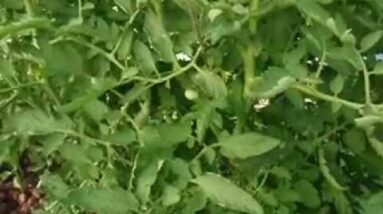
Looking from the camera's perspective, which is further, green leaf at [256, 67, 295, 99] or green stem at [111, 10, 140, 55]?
green stem at [111, 10, 140, 55]

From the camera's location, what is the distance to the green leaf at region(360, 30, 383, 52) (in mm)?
962

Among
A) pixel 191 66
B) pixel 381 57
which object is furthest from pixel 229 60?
pixel 381 57

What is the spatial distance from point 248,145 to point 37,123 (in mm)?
234

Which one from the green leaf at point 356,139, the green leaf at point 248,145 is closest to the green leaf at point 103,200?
the green leaf at point 248,145

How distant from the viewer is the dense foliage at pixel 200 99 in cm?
97

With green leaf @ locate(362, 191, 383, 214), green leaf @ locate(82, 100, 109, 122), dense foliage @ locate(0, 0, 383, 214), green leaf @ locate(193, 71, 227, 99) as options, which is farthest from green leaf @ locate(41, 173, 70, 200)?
green leaf @ locate(362, 191, 383, 214)

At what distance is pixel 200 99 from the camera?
101 cm

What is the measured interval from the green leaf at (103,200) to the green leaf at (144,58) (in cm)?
13

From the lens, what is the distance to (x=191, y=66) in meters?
1.00

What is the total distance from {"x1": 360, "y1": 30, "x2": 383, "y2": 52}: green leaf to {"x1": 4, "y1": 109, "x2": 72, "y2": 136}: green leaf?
0.32 metres

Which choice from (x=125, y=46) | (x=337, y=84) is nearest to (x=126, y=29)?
(x=125, y=46)

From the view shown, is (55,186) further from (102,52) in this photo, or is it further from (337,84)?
(337,84)

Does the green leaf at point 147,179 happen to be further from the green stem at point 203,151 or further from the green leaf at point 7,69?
the green leaf at point 7,69

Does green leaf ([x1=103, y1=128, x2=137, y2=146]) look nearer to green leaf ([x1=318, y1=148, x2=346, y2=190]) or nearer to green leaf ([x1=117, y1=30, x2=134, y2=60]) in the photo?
green leaf ([x1=117, y1=30, x2=134, y2=60])
